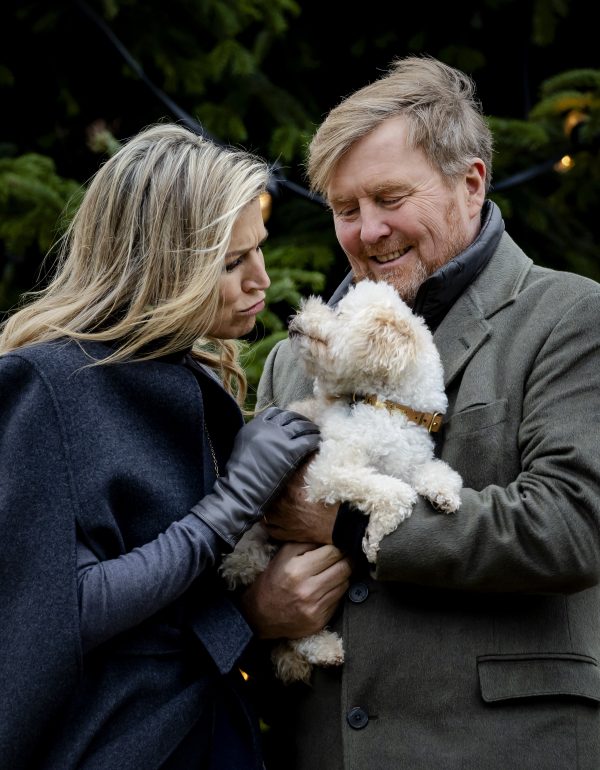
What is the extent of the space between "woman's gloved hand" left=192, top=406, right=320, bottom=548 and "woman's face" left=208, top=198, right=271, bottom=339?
0.27 meters

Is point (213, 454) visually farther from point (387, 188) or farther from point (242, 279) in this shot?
point (387, 188)

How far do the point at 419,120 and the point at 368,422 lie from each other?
3.05 ft

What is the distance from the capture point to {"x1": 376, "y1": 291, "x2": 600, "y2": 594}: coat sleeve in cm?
214

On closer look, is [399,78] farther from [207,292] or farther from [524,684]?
[524,684]

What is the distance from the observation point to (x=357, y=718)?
2.32 m

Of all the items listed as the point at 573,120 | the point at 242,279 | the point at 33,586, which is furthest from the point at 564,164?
the point at 33,586

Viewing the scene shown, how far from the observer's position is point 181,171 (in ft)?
7.67

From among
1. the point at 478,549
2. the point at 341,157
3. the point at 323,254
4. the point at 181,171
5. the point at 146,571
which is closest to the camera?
the point at 146,571

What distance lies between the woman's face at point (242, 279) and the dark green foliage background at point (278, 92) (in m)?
1.63

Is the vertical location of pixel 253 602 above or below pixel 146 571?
below

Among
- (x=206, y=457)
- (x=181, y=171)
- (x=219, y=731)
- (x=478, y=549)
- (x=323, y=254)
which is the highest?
(x=181, y=171)

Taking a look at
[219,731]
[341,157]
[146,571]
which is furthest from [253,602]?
[341,157]

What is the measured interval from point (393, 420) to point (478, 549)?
20.3 inches

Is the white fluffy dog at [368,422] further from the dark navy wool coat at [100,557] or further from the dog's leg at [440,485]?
the dark navy wool coat at [100,557]
